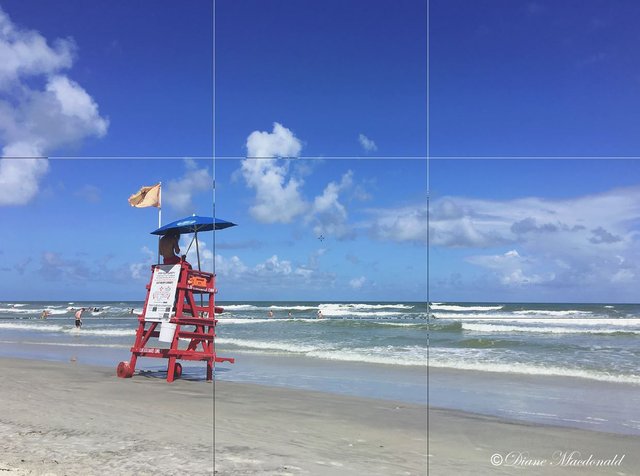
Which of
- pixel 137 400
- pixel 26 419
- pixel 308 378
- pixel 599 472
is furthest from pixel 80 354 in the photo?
pixel 599 472

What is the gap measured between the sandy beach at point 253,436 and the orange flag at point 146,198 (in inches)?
157

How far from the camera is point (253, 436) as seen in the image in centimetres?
660

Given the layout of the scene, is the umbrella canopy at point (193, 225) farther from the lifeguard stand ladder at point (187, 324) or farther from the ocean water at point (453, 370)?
the ocean water at point (453, 370)

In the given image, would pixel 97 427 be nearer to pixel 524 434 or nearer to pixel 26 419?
pixel 26 419

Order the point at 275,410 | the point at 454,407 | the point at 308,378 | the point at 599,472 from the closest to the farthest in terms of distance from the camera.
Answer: the point at 599,472
the point at 275,410
the point at 454,407
the point at 308,378

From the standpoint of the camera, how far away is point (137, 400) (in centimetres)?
909

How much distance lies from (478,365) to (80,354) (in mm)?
14064

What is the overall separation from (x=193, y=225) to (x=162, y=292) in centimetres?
169

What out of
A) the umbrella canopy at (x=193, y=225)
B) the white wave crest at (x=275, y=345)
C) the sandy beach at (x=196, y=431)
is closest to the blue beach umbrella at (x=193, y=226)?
the umbrella canopy at (x=193, y=225)

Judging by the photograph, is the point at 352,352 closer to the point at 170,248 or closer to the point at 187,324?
the point at 187,324
